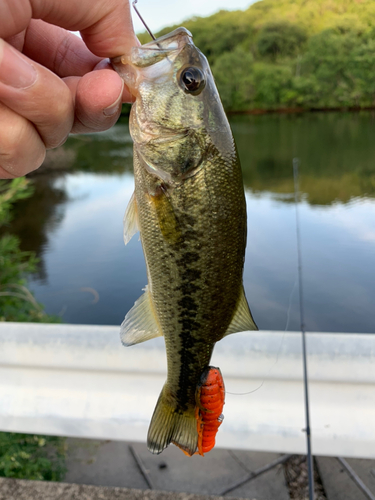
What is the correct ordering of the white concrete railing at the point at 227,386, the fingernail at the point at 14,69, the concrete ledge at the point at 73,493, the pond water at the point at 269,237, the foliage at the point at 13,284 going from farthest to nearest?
1. the pond water at the point at 269,237
2. the foliage at the point at 13,284
3. the concrete ledge at the point at 73,493
4. the white concrete railing at the point at 227,386
5. the fingernail at the point at 14,69

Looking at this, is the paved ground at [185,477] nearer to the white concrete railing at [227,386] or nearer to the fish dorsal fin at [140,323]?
the white concrete railing at [227,386]

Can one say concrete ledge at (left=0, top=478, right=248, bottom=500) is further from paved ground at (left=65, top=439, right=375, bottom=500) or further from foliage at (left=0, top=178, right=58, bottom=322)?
foliage at (left=0, top=178, right=58, bottom=322)

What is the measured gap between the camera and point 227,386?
69.5 inches

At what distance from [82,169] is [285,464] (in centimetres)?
1285

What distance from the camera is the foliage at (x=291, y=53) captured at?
8555 millimetres

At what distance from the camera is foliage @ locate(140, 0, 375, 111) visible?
8.55m

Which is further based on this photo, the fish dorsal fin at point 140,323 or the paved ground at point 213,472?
the paved ground at point 213,472

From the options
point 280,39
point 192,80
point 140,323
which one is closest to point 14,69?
point 192,80

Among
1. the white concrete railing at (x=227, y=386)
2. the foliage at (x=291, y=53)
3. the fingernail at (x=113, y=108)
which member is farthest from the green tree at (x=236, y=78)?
the fingernail at (x=113, y=108)

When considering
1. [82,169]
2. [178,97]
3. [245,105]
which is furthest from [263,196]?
[245,105]

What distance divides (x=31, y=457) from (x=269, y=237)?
4.52 meters

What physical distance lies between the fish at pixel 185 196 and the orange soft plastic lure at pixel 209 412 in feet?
0.26

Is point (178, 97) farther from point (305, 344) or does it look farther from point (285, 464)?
point (285, 464)

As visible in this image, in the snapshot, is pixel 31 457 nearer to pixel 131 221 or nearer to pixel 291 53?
pixel 131 221
